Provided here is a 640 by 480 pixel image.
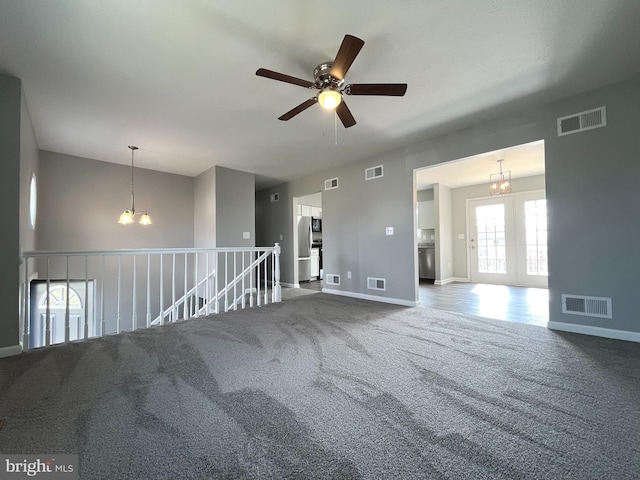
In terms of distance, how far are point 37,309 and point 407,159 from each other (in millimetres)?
6503

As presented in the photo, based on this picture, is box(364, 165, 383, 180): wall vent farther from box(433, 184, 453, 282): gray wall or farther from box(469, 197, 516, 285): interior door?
box(469, 197, 516, 285): interior door

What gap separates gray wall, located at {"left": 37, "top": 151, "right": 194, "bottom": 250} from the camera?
14.7 feet

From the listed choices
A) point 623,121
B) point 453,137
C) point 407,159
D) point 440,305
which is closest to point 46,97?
point 407,159

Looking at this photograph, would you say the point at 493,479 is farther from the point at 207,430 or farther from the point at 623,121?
the point at 623,121

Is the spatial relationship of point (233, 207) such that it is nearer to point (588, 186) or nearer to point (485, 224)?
point (588, 186)

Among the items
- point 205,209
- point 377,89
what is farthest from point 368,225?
point 205,209

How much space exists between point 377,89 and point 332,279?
399cm

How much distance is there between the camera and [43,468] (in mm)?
1211

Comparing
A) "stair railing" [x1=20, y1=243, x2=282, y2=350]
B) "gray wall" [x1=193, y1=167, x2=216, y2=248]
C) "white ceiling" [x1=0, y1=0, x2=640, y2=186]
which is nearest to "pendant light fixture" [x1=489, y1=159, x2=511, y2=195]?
"white ceiling" [x1=0, y1=0, x2=640, y2=186]

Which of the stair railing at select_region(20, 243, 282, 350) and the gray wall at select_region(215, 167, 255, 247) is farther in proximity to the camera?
the gray wall at select_region(215, 167, 255, 247)

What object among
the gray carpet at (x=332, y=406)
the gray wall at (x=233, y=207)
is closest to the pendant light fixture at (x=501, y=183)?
the gray carpet at (x=332, y=406)

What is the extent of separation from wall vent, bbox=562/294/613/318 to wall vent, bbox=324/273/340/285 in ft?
11.2

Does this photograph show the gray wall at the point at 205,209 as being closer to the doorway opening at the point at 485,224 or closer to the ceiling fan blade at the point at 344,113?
the ceiling fan blade at the point at 344,113

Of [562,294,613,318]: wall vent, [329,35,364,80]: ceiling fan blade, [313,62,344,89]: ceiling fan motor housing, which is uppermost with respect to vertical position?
[313,62,344,89]: ceiling fan motor housing
